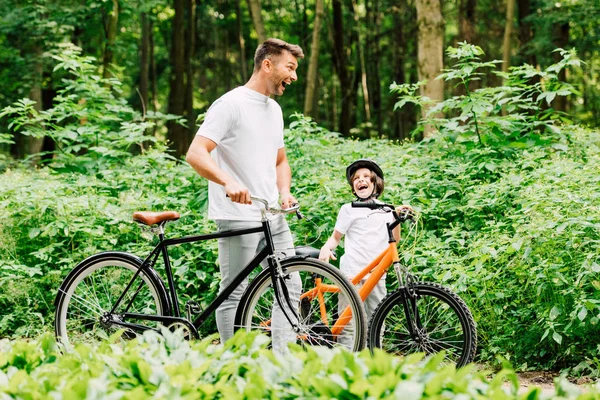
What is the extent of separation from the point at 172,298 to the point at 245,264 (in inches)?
25.4

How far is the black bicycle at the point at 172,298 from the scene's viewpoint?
4.57 meters

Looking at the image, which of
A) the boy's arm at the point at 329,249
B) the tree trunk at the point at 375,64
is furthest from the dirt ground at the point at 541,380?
the tree trunk at the point at 375,64

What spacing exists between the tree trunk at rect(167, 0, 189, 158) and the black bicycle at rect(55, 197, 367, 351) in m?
14.4

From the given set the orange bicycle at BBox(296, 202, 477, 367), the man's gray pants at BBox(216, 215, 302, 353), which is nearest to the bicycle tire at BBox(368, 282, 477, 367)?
the orange bicycle at BBox(296, 202, 477, 367)

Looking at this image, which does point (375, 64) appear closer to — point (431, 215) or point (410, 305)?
point (431, 215)

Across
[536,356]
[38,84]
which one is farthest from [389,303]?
[38,84]

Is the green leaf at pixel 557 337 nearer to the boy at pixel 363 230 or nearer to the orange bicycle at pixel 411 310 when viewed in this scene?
the orange bicycle at pixel 411 310

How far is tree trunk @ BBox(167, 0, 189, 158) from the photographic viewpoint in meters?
19.9

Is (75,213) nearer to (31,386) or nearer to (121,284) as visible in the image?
(121,284)

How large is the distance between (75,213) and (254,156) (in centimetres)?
355

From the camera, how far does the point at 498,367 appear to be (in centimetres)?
552

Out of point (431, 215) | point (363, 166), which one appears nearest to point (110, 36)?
point (431, 215)

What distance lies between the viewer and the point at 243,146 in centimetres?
473

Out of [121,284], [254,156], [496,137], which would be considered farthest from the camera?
[496,137]
